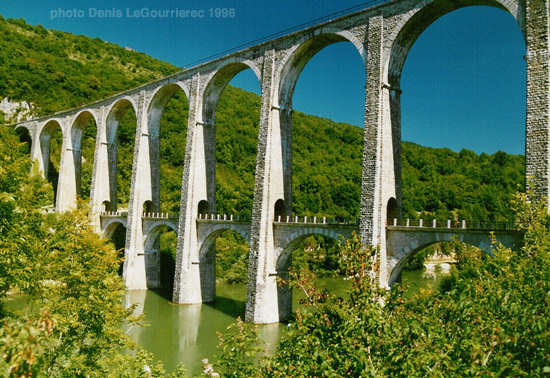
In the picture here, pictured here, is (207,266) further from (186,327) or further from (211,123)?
(211,123)

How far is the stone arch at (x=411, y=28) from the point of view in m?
18.3

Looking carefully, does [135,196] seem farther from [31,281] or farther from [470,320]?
→ [470,320]

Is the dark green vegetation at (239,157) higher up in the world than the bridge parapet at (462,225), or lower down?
higher up

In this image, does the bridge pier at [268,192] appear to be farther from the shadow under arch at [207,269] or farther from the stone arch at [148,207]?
the stone arch at [148,207]

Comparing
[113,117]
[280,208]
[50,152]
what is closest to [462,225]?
[280,208]

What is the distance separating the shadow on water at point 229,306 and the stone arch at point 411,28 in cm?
1558

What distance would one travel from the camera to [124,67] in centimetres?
9338

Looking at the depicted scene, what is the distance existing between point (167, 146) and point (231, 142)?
10609 mm

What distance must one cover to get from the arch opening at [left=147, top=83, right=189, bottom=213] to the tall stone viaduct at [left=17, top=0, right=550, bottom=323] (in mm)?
153

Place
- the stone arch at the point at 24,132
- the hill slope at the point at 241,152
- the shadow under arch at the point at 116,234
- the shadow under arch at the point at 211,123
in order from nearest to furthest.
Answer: the shadow under arch at the point at 211,123
the shadow under arch at the point at 116,234
the stone arch at the point at 24,132
the hill slope at the point at 241,152

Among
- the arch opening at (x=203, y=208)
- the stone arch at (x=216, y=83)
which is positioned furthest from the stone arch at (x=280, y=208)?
the stone arch at (x=216, y=83)

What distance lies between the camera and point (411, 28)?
63.3 ft

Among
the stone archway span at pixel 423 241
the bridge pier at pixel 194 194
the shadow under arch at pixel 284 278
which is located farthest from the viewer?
the bridge pier at pixel 194 194

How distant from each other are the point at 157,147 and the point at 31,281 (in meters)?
27.0
